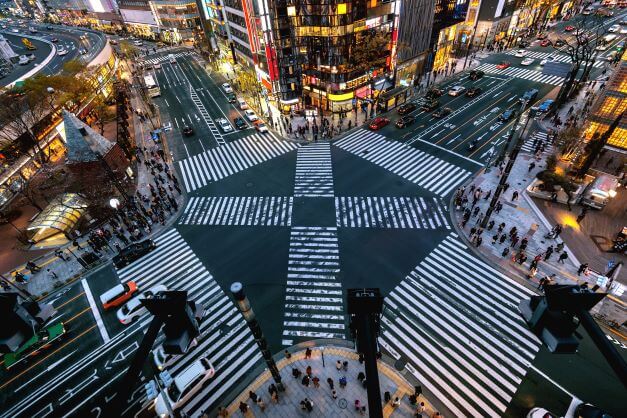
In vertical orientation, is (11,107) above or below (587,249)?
above

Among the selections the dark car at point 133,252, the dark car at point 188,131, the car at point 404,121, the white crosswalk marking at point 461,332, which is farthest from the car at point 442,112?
the dark car at point 133,252

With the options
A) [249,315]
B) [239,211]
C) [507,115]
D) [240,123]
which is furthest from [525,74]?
[249,315]

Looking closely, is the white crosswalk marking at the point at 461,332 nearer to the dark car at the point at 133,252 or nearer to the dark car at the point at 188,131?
the dark car at the point at 133,252

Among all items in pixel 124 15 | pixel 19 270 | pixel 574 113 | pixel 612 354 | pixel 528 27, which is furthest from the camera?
pixel 124 15

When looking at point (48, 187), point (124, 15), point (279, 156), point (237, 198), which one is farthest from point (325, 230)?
point (124, 15)

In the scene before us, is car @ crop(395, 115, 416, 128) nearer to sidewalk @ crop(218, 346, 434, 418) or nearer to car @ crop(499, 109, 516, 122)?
car @ crop(499, 109, 516, 122)

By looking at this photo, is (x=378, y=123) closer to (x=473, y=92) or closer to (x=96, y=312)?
(x=473, y=92)

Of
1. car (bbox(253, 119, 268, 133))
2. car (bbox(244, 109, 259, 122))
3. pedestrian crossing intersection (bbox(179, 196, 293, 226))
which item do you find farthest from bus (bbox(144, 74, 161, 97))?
pedestrian crossing intersection (bbox(179, 196, 293, 226))

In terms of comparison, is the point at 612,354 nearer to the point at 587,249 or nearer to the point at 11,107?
the point at 587,249
